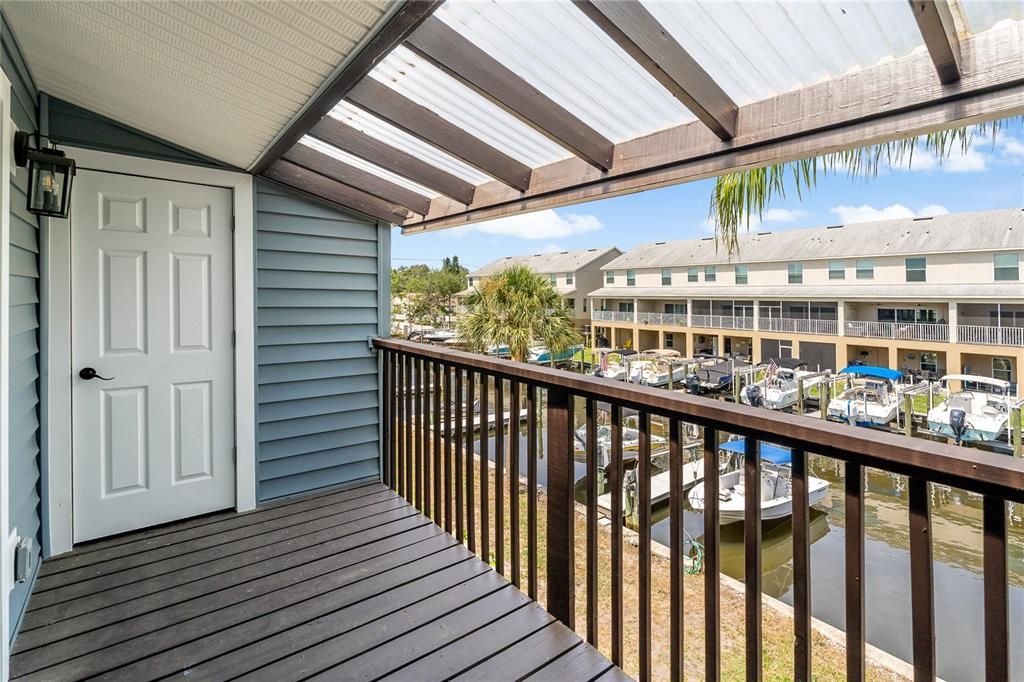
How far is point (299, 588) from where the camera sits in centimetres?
213

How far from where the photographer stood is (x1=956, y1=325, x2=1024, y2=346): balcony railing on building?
36.5ft

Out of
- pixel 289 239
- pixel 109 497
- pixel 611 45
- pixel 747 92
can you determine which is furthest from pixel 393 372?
pixel 747 92

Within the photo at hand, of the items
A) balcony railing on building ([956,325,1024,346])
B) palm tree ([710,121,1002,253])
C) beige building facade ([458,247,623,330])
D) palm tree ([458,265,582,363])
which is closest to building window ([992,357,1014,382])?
balcony railing on building ([956,325,1024,346])

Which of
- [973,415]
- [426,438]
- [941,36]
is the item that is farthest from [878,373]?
[941,36]

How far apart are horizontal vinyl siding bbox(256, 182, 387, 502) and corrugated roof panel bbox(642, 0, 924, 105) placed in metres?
2.39

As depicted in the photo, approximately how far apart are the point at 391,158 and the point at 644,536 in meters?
2.24

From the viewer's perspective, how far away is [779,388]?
13.9 m

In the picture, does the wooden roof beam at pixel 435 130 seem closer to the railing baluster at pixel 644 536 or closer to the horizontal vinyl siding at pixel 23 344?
the horizontal vinyl siding at pixel 23 344

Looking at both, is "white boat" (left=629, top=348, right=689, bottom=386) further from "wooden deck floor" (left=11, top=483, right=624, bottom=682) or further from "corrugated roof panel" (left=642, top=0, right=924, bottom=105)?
"corrugated roof panel" (left=642, top=0, right=924, bottom=105)

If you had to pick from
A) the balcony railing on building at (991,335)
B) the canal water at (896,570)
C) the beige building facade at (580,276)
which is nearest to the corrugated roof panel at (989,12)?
the canal water at (896,570)

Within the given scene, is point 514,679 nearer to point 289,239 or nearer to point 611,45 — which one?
point 611,45

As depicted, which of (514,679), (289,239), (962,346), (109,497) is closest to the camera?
(514,679)

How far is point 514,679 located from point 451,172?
2.47 meters

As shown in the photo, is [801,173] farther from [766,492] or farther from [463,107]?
[766,492]
